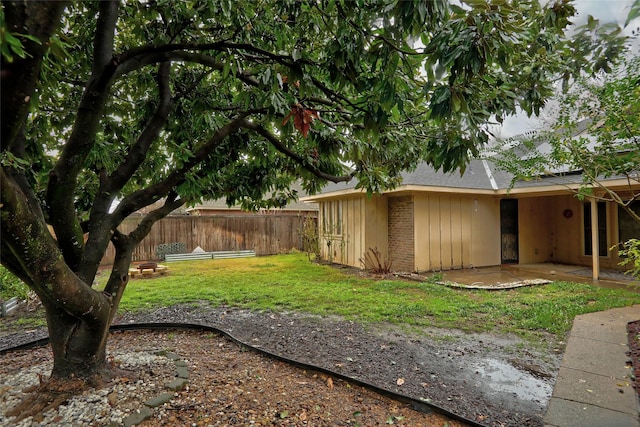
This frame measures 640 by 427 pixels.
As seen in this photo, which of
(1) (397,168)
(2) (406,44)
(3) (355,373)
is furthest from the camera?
(1) (397,168)

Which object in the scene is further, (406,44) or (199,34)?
(199,34)

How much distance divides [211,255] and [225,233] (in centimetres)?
135

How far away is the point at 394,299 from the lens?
6.56 meters

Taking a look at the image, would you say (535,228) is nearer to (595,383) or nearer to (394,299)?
(394,299)

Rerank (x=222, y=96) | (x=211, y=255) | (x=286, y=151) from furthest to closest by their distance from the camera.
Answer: (x=211, y=255)
(x=222, y=96)
(x=286, y=151)

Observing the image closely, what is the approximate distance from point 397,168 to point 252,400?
3417mm

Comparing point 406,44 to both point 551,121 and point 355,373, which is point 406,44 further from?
point 551,121

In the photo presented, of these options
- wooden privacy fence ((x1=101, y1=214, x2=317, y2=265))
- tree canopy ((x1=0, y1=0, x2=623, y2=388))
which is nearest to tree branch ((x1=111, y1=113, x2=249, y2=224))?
tree canopy ((x1=0, y1=0, x2=623, y2=388))

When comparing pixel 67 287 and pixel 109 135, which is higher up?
pixel 109 135

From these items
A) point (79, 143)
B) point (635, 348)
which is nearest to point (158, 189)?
point (79, 143)

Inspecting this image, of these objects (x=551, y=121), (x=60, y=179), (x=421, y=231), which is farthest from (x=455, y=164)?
(x=421, y=231)

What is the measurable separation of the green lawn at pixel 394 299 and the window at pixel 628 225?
11.6 feet

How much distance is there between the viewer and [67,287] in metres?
2.29

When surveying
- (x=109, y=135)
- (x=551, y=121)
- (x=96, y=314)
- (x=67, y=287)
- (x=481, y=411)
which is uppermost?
(x=551, y=121)
